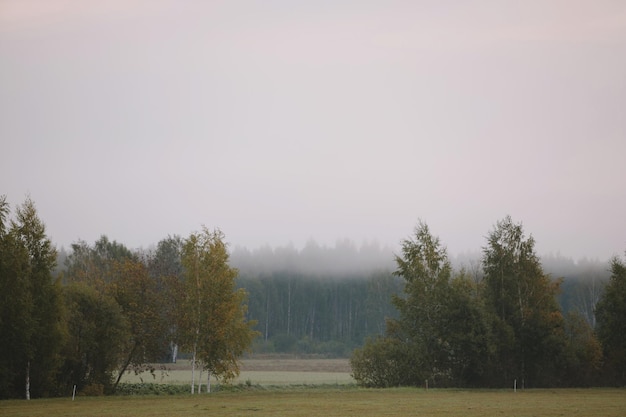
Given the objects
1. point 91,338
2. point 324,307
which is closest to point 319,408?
point 91,338

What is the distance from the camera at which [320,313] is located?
611 feet

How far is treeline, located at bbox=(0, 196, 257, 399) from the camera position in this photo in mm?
47719

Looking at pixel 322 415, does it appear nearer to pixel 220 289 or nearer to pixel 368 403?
pixel 368 403

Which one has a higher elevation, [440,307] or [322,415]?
[440,307]

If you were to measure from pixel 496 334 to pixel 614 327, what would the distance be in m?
12.6

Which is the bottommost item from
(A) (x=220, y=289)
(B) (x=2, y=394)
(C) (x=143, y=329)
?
(B) (x=2, y=394)

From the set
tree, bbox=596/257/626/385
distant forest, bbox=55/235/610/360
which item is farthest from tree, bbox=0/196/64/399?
distant forest, bbox=55/235/610/360

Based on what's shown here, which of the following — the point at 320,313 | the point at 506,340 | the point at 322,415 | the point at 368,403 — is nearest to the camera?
the point at 322,415

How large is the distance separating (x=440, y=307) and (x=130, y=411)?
121 feet

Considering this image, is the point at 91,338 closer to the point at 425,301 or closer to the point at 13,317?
the point at 13,317

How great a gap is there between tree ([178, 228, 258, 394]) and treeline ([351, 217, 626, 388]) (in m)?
14.7

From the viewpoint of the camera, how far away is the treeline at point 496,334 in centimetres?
6353

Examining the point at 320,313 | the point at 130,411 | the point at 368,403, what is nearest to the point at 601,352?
the point at 368,403

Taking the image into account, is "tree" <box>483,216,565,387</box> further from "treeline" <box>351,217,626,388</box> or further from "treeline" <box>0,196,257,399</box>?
"treeline" <box>0,196,257,399</box>
